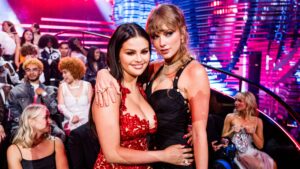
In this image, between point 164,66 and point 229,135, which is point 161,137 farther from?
point 229,135

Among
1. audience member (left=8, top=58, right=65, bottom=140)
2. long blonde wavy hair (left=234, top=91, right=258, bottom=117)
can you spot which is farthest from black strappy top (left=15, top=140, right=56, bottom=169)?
long blonde wavy hair (left=234, top=91, right=258, bottom=117)

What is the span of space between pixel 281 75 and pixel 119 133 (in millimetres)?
3928

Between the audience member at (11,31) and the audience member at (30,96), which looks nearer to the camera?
the audience member at (30,96)

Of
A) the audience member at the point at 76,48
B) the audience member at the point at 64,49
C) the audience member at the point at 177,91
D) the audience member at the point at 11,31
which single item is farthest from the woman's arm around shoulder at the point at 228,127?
the audience member at the point at 11,31

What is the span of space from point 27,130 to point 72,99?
112cm

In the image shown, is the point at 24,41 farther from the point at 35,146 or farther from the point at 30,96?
the point at 35,146

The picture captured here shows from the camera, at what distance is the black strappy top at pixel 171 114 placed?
1.92 m

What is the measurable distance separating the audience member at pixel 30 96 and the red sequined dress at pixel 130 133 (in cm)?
242

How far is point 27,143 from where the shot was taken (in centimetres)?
305

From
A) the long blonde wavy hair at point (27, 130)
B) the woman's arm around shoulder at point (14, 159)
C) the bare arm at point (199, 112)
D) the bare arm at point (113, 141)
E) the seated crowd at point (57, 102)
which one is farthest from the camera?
the seated crowd at point (57, 102)

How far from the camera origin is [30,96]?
13.4 feet

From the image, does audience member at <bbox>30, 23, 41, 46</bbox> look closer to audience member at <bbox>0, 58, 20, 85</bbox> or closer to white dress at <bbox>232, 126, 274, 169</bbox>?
audience member at <bbox>0, 58, 20, 85</bbox>

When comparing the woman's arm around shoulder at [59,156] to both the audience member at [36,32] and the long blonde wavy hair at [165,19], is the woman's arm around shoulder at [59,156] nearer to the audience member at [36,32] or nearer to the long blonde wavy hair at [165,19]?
the long blonde wavy hair at [165,19]

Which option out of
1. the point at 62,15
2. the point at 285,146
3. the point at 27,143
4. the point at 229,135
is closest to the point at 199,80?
the point at 27,143
